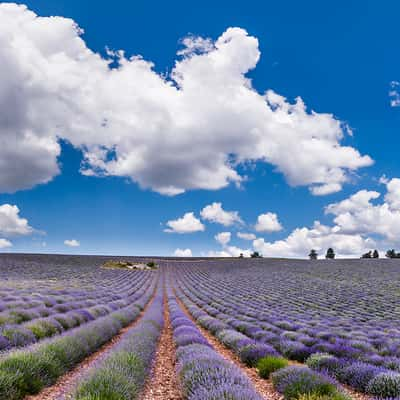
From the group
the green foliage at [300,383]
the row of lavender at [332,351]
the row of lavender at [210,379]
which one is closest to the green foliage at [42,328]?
the row of lavender at [210,379]

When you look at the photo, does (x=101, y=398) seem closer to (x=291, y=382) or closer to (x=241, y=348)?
(x=291, y=382)

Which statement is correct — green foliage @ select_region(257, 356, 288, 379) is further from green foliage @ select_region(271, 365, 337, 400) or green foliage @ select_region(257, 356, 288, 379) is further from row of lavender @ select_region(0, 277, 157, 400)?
row of lavender @ select_region(0, 277, 157, 400)

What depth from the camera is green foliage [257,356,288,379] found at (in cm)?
628

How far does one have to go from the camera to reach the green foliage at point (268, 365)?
6277mm

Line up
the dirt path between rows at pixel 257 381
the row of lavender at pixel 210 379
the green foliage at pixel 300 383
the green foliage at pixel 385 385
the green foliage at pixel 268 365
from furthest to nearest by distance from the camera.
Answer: the green foliage at pixel 268 365, the dirt path between rows at pixel 257 381, the green foliage at pixel 385 385, the green foliage at pixel 300 383, the row of lavender at pixel 210 379

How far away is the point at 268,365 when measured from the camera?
639cm

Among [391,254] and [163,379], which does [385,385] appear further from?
[391,254]

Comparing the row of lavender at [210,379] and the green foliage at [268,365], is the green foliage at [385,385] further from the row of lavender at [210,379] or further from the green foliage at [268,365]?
the row of lavender at [210,379]

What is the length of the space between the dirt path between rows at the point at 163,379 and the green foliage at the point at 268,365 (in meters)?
1.87

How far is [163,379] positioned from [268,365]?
88.6 inches

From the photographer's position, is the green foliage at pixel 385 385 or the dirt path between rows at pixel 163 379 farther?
the dirt path between rows at pixel 163 379

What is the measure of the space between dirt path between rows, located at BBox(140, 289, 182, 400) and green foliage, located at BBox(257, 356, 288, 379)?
1867mm

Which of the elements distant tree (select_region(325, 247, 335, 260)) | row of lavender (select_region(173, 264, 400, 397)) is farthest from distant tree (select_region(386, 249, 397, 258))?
row of lavender (select_region(173, 264, 400, 397))

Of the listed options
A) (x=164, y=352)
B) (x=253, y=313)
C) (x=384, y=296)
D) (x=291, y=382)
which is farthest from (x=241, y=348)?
(x=384, y=296)
